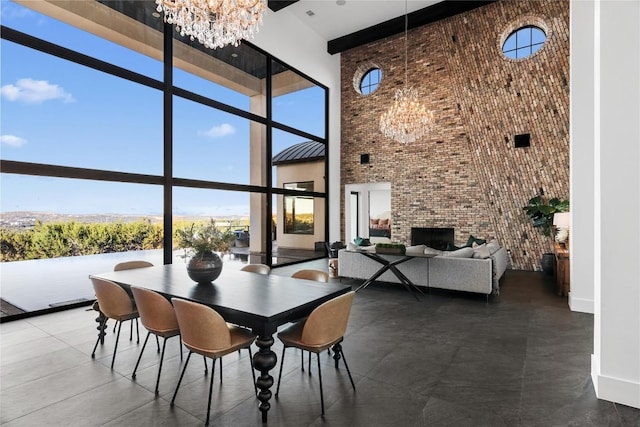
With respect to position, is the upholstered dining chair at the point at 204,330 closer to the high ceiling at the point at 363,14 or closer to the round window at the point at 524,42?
the high ceiling at the point at 363,14

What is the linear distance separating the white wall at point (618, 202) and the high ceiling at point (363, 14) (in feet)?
22.5

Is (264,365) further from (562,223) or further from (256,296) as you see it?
(562,223)

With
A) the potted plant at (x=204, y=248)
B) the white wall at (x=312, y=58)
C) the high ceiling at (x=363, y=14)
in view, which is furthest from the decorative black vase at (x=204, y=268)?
the high ceiling at (x=363, y=14)

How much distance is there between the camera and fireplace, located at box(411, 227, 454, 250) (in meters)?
8.79

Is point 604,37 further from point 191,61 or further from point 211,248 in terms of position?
point 191,61

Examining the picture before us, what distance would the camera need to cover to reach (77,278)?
5090 millimetres

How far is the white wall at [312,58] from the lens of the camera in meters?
7.96

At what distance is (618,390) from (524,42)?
8.14m

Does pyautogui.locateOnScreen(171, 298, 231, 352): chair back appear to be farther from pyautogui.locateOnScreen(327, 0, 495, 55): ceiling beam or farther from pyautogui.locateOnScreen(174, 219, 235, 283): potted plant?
pyautogui.locateOnScreen(327, 0, 495, 55): ceiling beam

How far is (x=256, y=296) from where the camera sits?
2.52 meters

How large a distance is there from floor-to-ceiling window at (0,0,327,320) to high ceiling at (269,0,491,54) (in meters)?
1.73

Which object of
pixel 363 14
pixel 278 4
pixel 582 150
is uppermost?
pixel 363 14

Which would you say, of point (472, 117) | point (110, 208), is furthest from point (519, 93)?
point (110, 208)

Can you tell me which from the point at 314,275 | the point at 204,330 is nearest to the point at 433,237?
the point at 314,275
